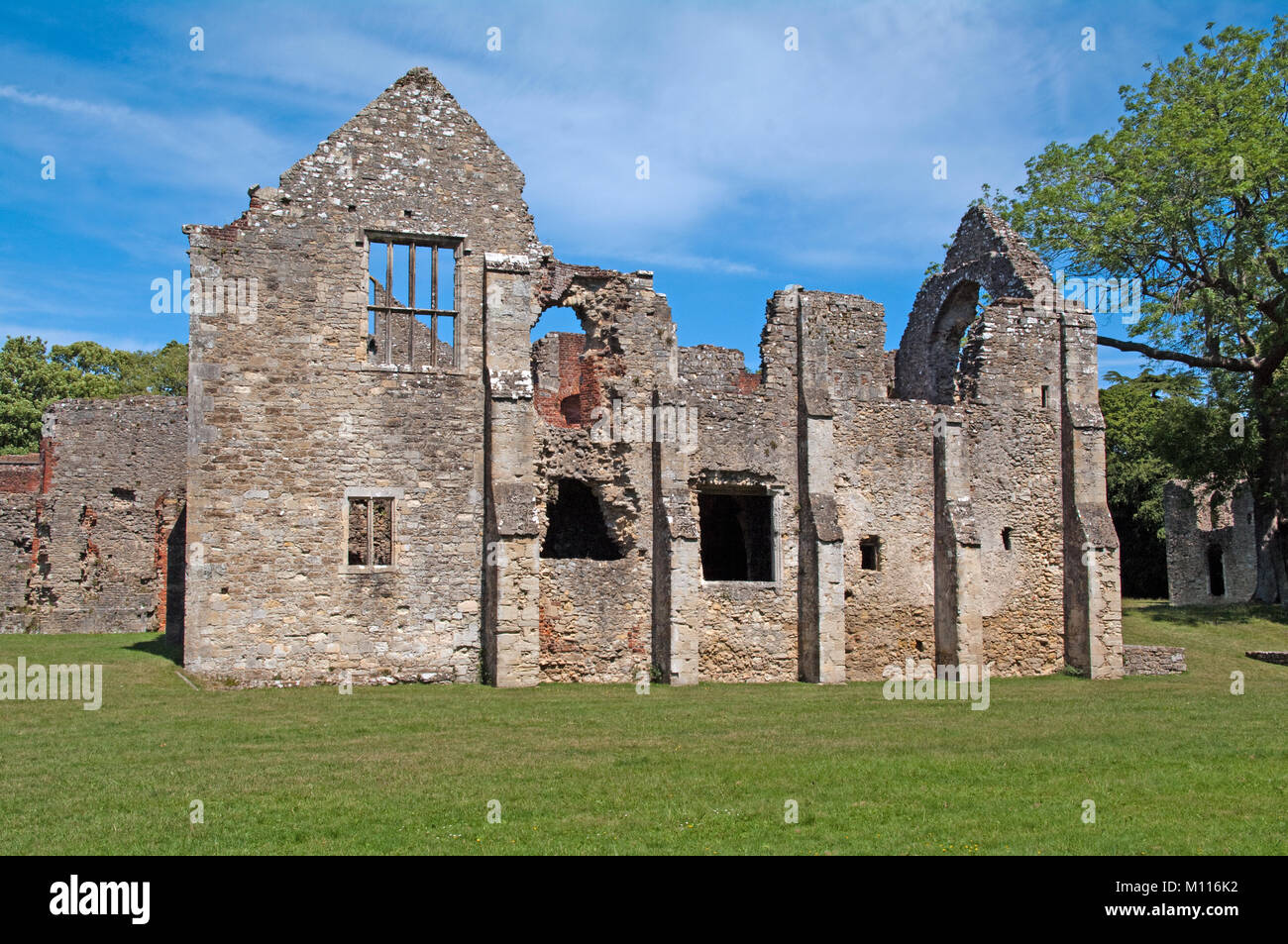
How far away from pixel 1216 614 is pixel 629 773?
22.6 m

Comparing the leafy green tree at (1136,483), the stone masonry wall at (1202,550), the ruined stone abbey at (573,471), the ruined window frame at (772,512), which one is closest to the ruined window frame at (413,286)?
the ruined stone abbey at (573,471)

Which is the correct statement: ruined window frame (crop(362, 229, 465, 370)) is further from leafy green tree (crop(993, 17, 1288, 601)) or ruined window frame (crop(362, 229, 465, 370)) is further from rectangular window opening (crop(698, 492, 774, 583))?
leafy green tree (crop(993, 17, 1288, 601))

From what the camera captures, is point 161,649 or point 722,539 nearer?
point 161,649

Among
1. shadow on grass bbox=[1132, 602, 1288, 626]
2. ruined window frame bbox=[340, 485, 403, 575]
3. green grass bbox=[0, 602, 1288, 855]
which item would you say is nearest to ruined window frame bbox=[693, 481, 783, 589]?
green grass bbox=[0, 602, 1288, 855]

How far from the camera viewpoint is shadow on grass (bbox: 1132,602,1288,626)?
27405 millimetres

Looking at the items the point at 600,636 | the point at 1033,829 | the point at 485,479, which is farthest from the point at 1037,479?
the point at 1033,829

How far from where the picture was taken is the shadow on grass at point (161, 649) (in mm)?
19828

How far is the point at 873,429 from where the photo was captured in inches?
860

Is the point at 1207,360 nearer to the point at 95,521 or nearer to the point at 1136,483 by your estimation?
the point at 1136,483

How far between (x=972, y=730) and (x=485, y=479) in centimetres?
906

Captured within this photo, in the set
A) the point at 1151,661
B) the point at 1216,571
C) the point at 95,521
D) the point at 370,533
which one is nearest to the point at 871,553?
the point at 1151,661

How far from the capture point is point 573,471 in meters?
19.9

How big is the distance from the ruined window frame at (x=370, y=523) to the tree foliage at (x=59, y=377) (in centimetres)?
2924
